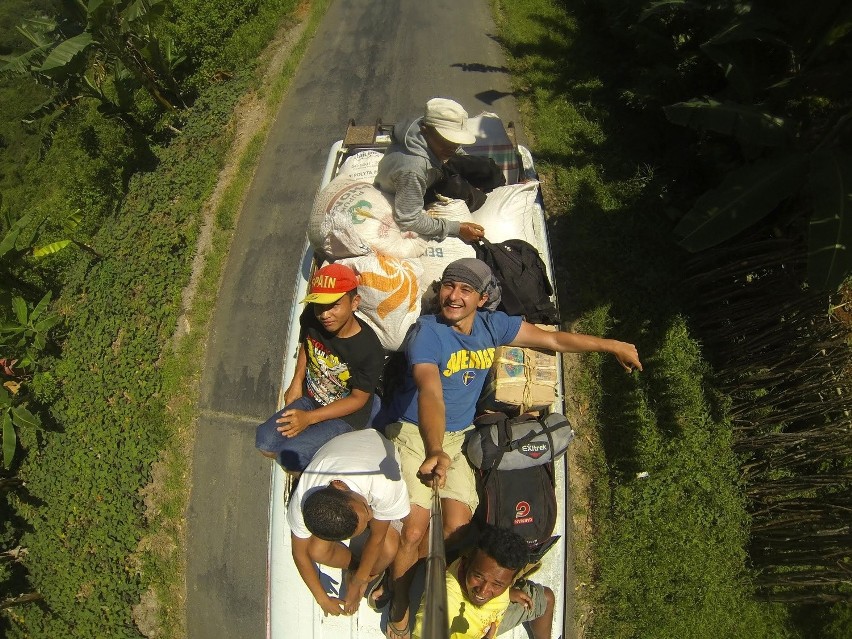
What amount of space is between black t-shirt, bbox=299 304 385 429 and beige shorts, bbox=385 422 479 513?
0.91 feet

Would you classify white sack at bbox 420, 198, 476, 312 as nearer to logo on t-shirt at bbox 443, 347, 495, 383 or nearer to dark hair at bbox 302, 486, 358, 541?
logo on t-shirt at bbox 443, 347, 495, 383

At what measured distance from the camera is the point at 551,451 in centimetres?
319

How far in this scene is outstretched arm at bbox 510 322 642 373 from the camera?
341 cm

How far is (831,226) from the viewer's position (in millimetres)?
3400

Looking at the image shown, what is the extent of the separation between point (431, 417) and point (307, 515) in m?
0.84

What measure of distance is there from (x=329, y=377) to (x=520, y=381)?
3.76ft

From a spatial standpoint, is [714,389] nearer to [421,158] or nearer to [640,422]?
[640,422]

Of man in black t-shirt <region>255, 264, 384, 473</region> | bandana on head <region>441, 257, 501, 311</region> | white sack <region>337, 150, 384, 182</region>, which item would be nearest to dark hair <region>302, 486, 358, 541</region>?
man in black t-shirt <region>255, 264, 384, 473</region>

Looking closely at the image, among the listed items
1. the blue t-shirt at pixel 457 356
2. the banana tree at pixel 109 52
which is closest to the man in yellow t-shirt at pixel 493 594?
the blue t-shirt at pixel 457 356

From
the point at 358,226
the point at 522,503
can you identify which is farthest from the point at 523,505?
the point at 358,226

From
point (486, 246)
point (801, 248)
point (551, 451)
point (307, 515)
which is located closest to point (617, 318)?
point (801, 248)

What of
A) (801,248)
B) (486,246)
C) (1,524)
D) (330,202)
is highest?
(330,202)

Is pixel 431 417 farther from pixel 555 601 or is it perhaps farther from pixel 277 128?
A: pixel 277 128

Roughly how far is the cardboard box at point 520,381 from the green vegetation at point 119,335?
329 cm
